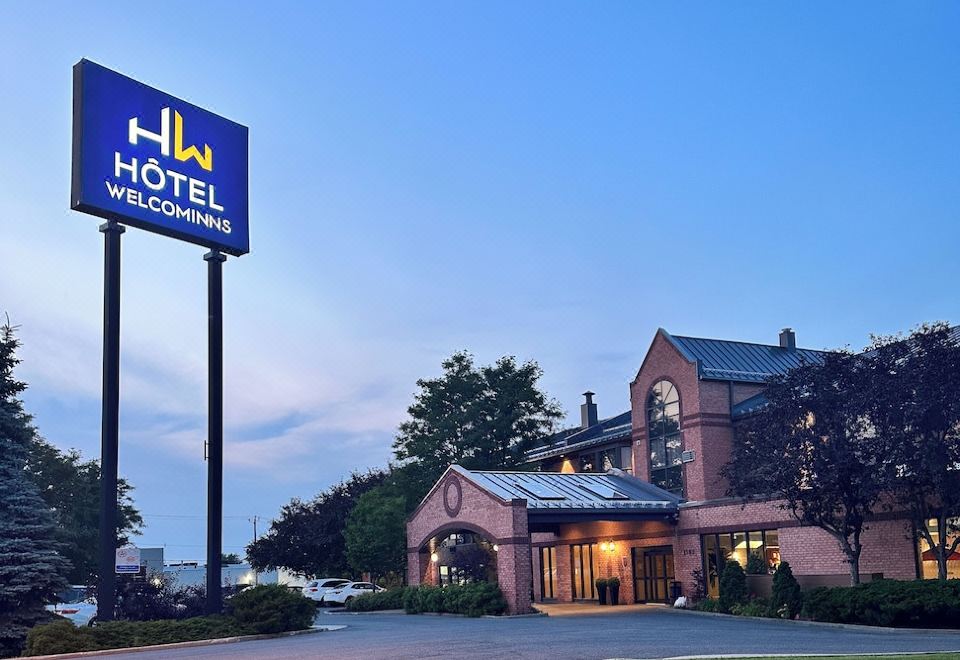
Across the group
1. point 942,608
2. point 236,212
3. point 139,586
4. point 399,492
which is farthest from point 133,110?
point 399,492

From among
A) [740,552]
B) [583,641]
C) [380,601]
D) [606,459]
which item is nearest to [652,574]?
[740,552]

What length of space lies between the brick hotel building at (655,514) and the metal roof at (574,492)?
55mm

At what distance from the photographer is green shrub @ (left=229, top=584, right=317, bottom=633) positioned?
30.0 meters

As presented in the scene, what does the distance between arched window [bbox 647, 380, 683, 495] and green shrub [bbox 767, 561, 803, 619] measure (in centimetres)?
1207

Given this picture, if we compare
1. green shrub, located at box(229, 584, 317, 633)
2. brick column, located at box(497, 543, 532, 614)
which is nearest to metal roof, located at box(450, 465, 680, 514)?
brick column, located at box(497, 543, 532, 614)

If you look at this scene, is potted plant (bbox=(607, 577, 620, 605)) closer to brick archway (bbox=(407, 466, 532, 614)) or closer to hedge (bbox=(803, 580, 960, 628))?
brick archway (bbox=(407, 466, 532, 614))

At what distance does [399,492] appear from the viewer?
2162 inches

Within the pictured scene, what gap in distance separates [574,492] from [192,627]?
16.9 m

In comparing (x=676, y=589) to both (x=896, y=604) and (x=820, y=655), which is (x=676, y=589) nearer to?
(x=896, y=604)

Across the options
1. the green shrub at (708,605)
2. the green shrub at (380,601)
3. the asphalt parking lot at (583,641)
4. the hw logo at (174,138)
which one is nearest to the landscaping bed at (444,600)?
the green shrub at (380,601)

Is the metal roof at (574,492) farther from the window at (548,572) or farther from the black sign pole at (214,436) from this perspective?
the black sign pole at (214,436)

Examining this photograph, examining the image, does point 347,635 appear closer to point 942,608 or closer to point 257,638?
point 257,638

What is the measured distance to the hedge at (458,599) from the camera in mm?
36906

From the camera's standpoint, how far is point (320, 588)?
177 feet
